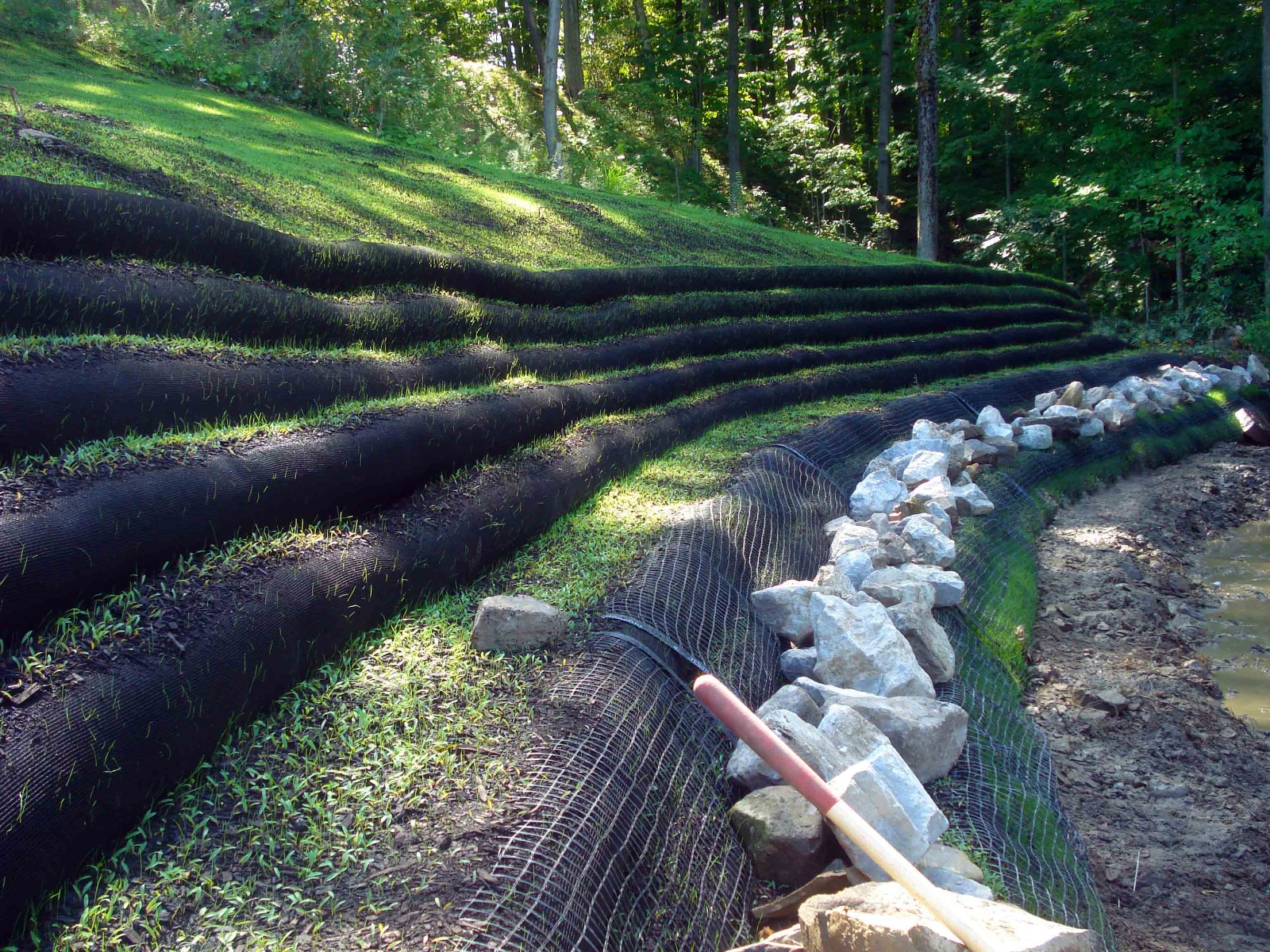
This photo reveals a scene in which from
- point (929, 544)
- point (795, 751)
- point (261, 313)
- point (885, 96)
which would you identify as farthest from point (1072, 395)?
point (885, 96)

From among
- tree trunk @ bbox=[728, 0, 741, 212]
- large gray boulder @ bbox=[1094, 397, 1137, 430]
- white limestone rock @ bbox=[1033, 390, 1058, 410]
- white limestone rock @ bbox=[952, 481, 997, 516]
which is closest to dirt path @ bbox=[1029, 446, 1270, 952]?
white limestone rock @ bbox=[952, 481, 997, 516]

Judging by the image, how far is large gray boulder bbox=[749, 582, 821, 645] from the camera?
2.96 metres

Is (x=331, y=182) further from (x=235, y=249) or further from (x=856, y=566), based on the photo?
(x=856, y=566)

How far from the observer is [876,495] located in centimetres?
430

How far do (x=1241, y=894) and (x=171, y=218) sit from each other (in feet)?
13.9

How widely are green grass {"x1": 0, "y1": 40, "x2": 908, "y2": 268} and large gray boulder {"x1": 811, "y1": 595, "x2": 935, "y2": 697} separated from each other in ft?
10.8

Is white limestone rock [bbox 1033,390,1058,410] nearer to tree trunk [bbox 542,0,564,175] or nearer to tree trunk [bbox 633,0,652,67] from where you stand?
tree trunk [bbox 542,0,564,175]

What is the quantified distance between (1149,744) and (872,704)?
1.36m

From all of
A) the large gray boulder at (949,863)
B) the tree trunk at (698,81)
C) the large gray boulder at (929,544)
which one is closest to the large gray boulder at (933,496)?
the large gray boulder at (929,544)

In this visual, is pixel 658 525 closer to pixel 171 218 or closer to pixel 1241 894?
pixel 1241 894

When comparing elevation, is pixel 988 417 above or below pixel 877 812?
above

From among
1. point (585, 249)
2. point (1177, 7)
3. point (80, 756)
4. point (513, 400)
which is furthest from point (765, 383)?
point (1177, 7)

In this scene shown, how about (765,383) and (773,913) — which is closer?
(773,913)

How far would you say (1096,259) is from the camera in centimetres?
1372
